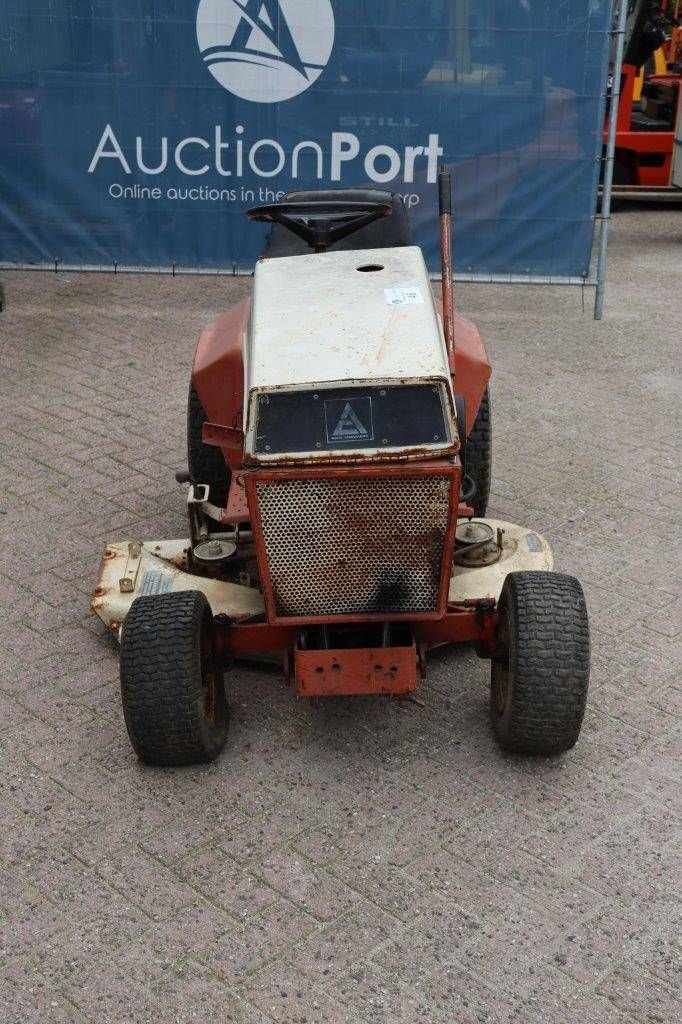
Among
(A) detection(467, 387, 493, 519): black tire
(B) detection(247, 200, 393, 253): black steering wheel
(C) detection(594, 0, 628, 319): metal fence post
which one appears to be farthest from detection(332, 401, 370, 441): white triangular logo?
(C) detection(594, 0, 628, 319): metal fence post

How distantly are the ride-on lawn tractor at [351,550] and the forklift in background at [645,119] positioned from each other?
26.5ft

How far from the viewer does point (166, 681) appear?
3709 mm

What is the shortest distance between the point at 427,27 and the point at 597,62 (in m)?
1.16

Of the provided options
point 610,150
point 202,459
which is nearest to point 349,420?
Answer: point 202,459

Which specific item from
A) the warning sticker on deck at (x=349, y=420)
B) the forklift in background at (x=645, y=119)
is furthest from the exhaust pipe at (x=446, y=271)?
the forklift in background at (x=645, y=119)

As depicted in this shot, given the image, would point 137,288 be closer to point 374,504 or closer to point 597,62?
point 597,62

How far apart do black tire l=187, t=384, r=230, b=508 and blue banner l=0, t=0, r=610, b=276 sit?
381cm

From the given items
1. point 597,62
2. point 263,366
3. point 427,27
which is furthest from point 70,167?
point 263,366

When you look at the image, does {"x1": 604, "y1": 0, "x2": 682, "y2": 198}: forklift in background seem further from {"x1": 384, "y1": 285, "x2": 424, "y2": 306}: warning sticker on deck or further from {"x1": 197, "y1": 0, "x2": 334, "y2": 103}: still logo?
{"x1": 384, "y1": 285, "x2": 424, "y2": 306}: warning sticker on deck

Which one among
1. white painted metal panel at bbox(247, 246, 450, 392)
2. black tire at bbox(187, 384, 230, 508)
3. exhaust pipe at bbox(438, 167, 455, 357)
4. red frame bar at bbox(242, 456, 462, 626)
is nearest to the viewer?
red frame bar at bbox(242, 456, 462, 626)

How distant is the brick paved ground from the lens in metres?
3.11

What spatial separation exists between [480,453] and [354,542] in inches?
62.1

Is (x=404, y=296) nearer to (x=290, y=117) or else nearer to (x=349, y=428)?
(x=349, y=428)

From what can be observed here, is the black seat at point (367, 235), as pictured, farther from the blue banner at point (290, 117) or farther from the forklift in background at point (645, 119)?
the forklift in background at point (645, 119)
